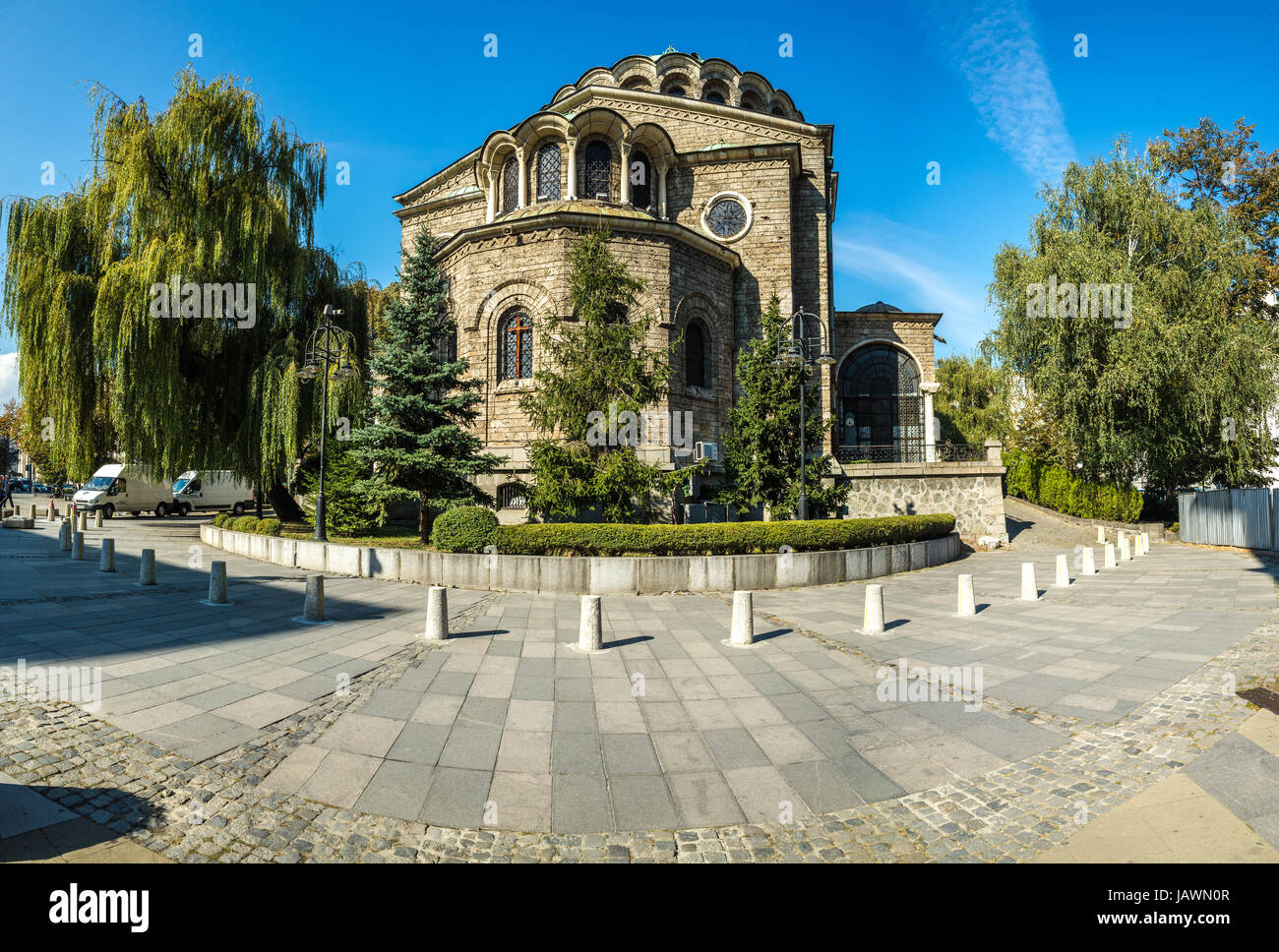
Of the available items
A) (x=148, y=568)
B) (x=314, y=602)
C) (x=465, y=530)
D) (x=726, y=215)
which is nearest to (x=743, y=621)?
(x=314, y=602)

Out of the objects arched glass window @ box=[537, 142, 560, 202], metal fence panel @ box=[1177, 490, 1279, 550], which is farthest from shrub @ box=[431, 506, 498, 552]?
metal fence panel @ box=[1177, 490, 1279, 550]

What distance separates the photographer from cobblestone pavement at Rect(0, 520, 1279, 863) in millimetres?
3375

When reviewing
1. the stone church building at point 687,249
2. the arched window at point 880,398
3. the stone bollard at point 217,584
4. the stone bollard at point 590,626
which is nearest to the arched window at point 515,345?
the stone church building at point 687,249

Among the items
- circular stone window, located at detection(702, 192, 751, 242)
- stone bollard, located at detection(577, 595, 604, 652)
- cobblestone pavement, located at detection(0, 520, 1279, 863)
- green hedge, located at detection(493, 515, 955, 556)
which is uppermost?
circular stone window, located at detection(702, 192, 751, 242)

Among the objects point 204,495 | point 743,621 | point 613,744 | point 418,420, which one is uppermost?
point 418,420

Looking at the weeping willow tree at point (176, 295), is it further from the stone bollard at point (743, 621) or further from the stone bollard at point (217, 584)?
the stone bollard at point (743, 621)

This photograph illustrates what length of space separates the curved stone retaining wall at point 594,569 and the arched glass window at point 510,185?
16.5 m

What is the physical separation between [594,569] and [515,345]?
11.2 m

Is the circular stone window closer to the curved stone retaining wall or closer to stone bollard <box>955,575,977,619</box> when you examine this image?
the curved stone retaining wall

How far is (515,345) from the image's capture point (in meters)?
19.4

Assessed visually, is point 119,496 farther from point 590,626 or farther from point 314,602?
point 590,626

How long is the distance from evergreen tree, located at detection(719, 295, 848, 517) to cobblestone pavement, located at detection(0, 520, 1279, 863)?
25.7 ft

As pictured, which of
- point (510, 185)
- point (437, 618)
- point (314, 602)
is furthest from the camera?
point (510, 185)
